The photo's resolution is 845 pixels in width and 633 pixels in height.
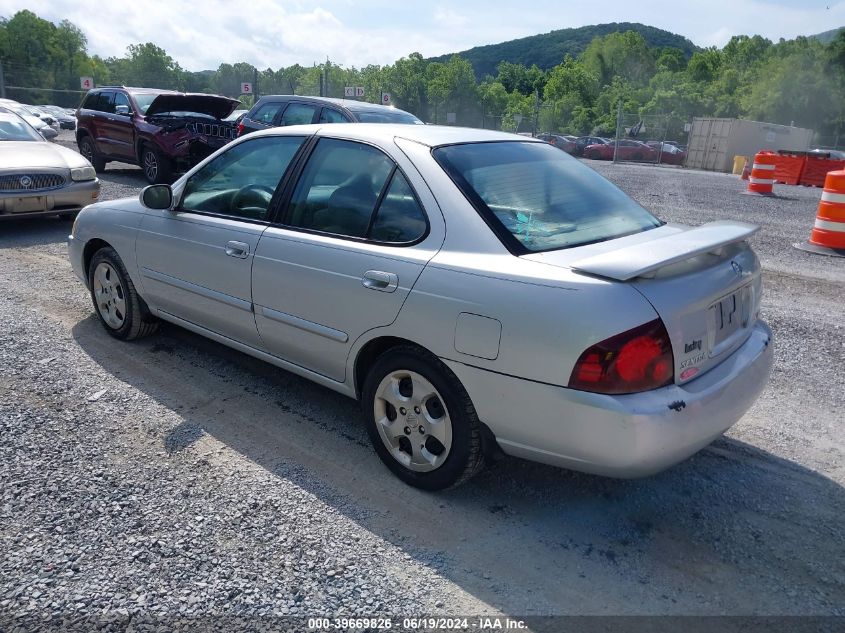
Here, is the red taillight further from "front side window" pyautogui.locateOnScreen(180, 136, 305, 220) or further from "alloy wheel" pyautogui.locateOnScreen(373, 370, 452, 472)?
"front side window" pyautogui.locateOnScreen(180, 136, 305, 220)

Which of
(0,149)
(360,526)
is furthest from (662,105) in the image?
(360,526)

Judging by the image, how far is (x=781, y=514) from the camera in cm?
297

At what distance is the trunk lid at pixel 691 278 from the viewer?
8.38ft

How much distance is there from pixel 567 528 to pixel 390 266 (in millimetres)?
1376

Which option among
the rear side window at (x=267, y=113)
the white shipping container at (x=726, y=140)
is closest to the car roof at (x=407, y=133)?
the rear side window at (x=267, y=113)

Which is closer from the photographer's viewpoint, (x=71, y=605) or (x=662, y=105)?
(x=71, y=605)

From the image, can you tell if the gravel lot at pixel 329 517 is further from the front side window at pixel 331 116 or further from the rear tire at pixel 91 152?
the rear tire at pixel 91 152

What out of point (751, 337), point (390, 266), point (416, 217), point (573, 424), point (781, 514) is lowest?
point (781, 514)

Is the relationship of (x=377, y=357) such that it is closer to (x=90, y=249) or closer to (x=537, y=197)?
(x=537, y=197)

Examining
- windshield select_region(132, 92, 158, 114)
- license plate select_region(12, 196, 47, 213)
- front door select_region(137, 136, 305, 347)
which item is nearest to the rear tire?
windshield select_region(132, 92, 158, 114)

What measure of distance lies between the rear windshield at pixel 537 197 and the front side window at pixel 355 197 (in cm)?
25

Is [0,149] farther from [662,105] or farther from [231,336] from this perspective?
[662,105]

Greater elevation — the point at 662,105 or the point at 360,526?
the point at 662,105

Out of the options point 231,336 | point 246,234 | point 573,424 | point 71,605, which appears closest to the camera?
point 71,605
